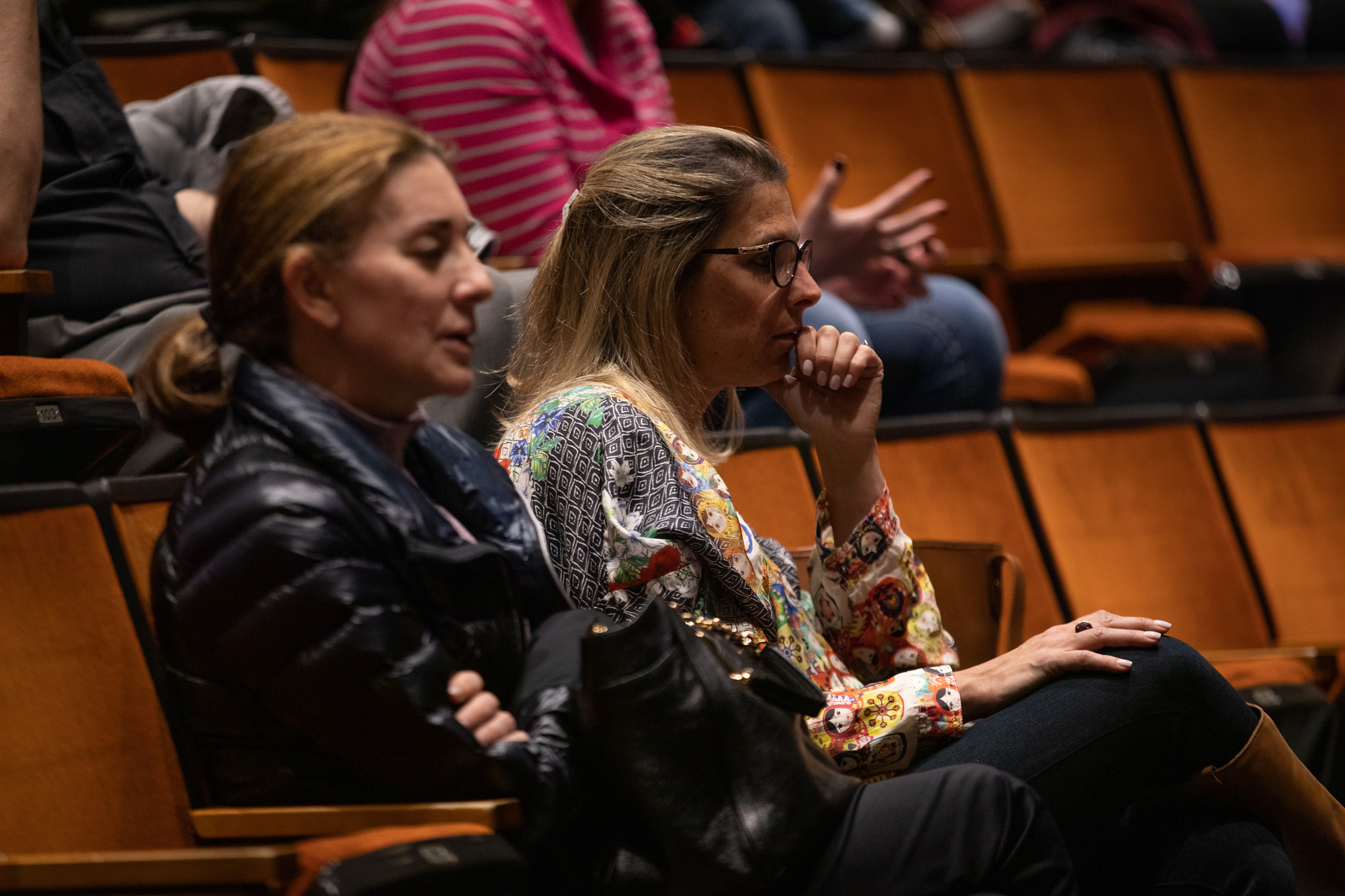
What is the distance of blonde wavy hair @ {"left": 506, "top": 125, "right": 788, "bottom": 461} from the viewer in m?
0.82

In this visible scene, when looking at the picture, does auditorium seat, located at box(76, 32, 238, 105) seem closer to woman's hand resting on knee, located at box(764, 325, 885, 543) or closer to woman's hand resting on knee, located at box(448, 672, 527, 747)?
woman's hand resting on knee, located at box(764, 325, 885, 543)

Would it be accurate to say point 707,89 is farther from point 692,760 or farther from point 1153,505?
point 692,760

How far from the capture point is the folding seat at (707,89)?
1654 mm

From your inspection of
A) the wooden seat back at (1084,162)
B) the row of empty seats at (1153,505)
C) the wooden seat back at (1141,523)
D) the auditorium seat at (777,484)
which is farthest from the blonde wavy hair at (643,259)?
the wooden seat back at (1084,162)

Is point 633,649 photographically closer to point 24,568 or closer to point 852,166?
point 24,568

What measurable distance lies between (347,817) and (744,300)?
0.43 m

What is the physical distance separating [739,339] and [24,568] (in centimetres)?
43

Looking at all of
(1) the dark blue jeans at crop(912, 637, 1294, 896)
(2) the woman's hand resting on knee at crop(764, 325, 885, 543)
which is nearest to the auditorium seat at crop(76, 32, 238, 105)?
(2) the woman's hand resting on knee at crop(764, 325, 885, 543)

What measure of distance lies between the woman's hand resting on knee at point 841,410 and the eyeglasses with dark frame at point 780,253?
5 cm

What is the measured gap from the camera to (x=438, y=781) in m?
0.54

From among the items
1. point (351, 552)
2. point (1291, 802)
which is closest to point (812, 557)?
point (1291, 802)

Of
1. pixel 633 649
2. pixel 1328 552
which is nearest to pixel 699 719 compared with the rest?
pixel 633 649

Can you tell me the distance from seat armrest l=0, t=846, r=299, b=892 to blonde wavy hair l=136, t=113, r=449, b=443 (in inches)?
7.2

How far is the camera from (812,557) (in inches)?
36.3
